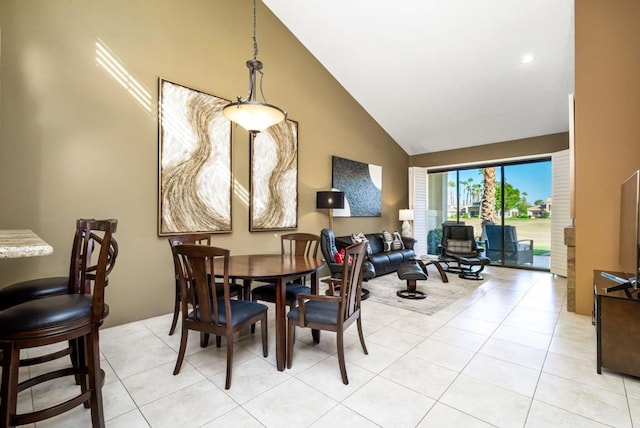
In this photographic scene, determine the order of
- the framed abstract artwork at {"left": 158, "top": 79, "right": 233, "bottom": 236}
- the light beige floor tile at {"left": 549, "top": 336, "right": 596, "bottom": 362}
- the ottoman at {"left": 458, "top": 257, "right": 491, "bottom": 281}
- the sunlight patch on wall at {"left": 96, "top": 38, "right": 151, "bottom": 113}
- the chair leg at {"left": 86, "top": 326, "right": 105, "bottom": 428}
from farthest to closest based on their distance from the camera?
the ottoman at {"left": 458, "top": 257, "right": 491, "bottom": 281} → the framed abstract artwork at {"left": 158, "top": 79, "right": 233, "bottom": 236} → the sunlight patch on wall at {"left": 96, "top": 38, "right": 151, "bottom": 113} → the light beige floor tile at {"left": 549, "top": 336, "right": 596, "bottom": 362} → the chair leg at {"left": 86, "top": 326, "right": 105, "bottom": 428}

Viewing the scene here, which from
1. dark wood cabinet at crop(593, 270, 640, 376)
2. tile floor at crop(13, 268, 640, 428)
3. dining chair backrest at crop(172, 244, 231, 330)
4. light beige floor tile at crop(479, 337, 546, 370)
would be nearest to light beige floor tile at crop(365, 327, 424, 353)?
tile floor at crop(13, 268, 640, 428)

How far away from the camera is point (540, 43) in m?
4.12

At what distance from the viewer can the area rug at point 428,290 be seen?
3799mm

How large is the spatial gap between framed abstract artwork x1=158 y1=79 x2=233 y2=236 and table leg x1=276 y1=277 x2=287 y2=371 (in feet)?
6.03

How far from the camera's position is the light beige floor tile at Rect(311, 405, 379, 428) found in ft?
5.41

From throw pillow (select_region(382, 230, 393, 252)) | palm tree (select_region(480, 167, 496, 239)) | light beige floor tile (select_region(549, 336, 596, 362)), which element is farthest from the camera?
palm tree (select_region(480, 167, 496, 239))

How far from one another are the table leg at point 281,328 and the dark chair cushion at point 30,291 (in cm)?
148

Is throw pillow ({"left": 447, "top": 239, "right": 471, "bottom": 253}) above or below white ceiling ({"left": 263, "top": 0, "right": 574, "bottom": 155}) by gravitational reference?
below

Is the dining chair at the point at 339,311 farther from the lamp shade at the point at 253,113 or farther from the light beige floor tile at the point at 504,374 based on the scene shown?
the lamp shade at the point at 253,113

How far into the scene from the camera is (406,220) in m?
6.98

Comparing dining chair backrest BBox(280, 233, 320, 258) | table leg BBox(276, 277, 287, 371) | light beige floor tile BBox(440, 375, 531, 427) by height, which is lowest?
light beige floor tile BBox(440, 375, 531, 427)

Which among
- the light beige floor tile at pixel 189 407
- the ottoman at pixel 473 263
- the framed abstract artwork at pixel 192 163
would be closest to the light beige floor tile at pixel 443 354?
the light beige floor tile at pixel 189 407

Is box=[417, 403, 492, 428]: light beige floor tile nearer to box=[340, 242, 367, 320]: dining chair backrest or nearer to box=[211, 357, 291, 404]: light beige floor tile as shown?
box=[340, 242, 367, 320]: dining chair backrest

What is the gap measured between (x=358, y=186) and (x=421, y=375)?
14.2 ft
